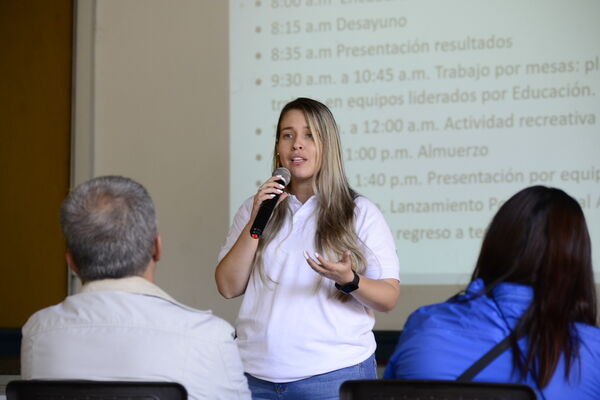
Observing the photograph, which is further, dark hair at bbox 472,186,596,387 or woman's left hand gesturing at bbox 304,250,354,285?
woman's left hand gesturing at bbox 304,250,354,285

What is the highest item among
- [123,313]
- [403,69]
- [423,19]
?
[423,19]

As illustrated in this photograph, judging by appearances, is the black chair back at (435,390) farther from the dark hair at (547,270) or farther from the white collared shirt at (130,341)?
the white collared shirt at (130,341)

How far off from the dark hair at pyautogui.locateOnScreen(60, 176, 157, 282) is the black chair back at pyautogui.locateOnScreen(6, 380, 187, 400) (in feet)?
0.76

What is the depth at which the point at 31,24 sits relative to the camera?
15.6ft

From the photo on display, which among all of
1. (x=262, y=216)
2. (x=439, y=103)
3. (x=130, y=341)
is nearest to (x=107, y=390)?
(x=130, y=341)

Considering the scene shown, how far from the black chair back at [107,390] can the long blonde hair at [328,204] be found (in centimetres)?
82

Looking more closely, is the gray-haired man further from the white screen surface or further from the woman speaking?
the white screen surface

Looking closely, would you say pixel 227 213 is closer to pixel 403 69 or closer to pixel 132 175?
pixel 132 175

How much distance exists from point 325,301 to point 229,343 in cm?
64

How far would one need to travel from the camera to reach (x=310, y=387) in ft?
6.70

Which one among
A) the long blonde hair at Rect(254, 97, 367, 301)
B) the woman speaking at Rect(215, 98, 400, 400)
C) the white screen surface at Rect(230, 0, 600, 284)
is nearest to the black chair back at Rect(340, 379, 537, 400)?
the woman speaking at Rect(215, 98, 400, 400)

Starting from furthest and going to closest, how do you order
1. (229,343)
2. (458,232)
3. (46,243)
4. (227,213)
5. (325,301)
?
(46,243)
(227,213)
(458,232)
(325,301)
(229,343)

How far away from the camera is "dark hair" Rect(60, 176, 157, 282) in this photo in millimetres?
1507

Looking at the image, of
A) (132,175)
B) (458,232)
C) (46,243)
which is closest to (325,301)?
(458,232)
